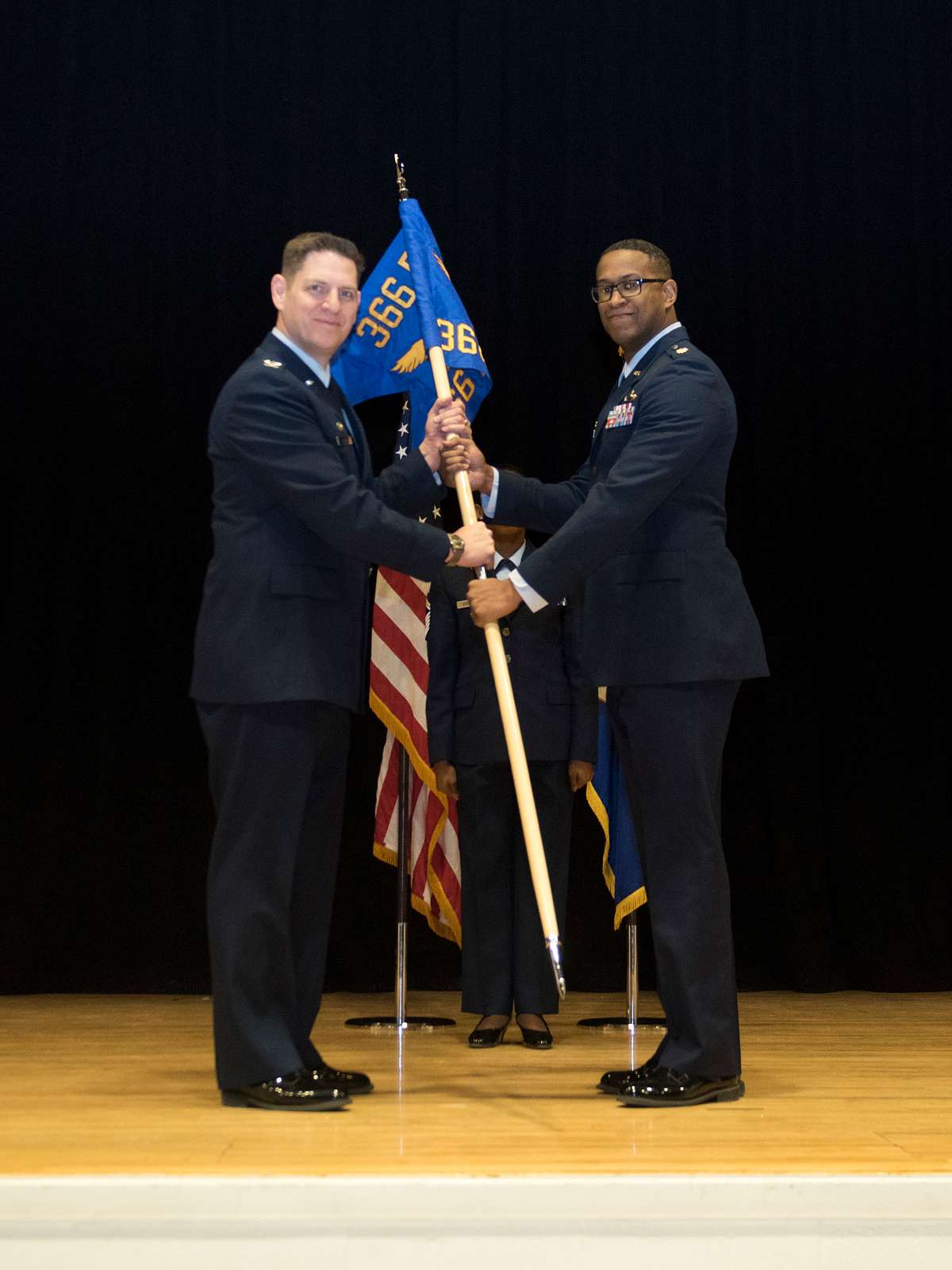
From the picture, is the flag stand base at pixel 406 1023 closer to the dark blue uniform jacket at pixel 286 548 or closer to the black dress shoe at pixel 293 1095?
the black dress shoe at pixel 293 1095

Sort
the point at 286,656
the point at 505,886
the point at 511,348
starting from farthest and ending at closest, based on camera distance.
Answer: the point at 511,348 < the point at 505,886 < the point at 286,656

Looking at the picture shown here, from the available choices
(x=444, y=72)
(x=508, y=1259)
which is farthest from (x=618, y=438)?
(x=444, y=72)

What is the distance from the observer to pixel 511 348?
17.7 ft

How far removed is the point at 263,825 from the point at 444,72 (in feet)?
11.5

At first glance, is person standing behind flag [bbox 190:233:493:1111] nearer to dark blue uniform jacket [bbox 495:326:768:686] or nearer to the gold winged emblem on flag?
dark blue uniform jacket [bbox 495:326:768:686]

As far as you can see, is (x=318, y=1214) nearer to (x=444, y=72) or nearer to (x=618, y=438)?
(x=618, y=438)

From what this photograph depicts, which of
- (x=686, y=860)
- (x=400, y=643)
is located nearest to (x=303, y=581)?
A: (x=686, y=860)

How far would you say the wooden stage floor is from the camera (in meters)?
2.32

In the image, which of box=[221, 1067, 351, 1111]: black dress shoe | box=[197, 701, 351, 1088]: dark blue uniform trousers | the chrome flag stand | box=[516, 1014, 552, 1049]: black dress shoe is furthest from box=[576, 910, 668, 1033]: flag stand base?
box=[221, 1067, 351, 1111]: black dress shoe

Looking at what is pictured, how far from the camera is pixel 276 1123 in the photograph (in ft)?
8.68

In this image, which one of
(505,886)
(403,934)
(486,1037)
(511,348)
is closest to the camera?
(486,1037)

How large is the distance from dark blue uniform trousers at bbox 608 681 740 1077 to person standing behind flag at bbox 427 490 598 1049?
92 cm

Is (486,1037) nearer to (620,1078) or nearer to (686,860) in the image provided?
(620,1078)

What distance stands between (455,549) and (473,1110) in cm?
109
